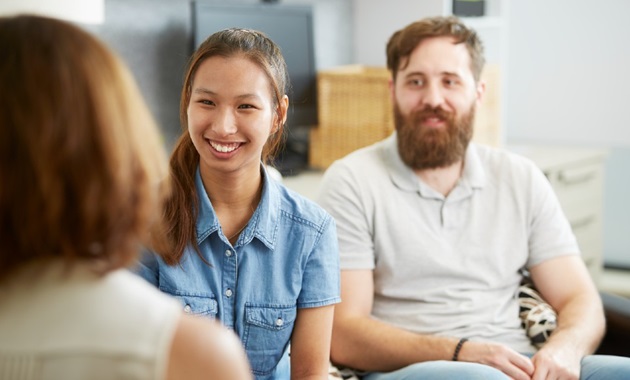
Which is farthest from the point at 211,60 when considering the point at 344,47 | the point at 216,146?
the point at 344,47

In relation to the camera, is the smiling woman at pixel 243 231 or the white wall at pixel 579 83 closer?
the smiling woman at pixel 243 231

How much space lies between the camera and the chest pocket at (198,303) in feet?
5.11

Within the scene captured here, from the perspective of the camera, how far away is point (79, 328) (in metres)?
0.81

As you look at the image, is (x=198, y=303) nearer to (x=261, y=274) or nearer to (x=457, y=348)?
(x=261, y=274)

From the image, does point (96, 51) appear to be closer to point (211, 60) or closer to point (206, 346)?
point (206, 346)

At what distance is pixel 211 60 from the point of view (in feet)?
5.22

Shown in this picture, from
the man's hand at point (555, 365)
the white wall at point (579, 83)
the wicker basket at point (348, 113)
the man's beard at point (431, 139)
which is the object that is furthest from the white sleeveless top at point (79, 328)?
the white wall at point (579, 83)

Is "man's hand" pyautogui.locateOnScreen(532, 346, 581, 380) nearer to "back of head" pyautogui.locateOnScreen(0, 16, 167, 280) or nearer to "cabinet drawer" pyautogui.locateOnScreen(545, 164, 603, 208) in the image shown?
"back of head" pyautogui.locateOnScreen(0, 16, 167, 280)

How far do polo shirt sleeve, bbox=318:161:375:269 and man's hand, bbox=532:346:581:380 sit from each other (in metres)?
0.41

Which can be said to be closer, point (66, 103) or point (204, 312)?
point (66, 103)

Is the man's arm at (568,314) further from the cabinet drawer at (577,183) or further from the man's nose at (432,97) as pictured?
the cabinet drawer at (577,183)

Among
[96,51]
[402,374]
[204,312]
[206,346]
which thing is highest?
[96,51]

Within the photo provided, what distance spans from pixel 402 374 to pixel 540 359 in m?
0.30

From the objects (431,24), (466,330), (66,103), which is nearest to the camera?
(66,103)
